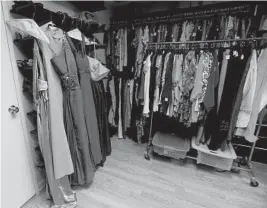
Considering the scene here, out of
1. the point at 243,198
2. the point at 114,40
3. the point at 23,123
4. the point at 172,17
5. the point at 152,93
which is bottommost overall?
the point at 243,198

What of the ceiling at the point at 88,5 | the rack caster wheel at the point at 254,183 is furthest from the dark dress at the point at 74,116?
the rack caster wheel at the point at 254,183

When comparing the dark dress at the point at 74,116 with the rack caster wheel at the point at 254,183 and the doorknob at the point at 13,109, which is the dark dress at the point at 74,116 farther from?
the rack caster wheel at the point at 254,183

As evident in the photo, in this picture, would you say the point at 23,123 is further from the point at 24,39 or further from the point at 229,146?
the point at 229,146

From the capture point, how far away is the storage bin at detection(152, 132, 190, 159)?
1908mm

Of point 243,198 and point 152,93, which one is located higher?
point 152,93

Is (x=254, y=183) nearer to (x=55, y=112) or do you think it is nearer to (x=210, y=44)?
(x=210, y=44)

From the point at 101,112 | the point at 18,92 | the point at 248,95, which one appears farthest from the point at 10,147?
the point at 248,95

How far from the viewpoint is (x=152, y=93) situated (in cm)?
194

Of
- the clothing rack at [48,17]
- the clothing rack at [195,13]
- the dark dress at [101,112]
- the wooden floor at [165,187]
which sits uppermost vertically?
the clothing rack at [195,13]

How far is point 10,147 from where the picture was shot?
120cm

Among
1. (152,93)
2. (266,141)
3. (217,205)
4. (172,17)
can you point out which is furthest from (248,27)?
(217,205)

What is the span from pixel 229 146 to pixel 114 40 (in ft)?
7.11

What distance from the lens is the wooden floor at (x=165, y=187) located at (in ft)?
4.82

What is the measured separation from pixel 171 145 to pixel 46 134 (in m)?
1.41
